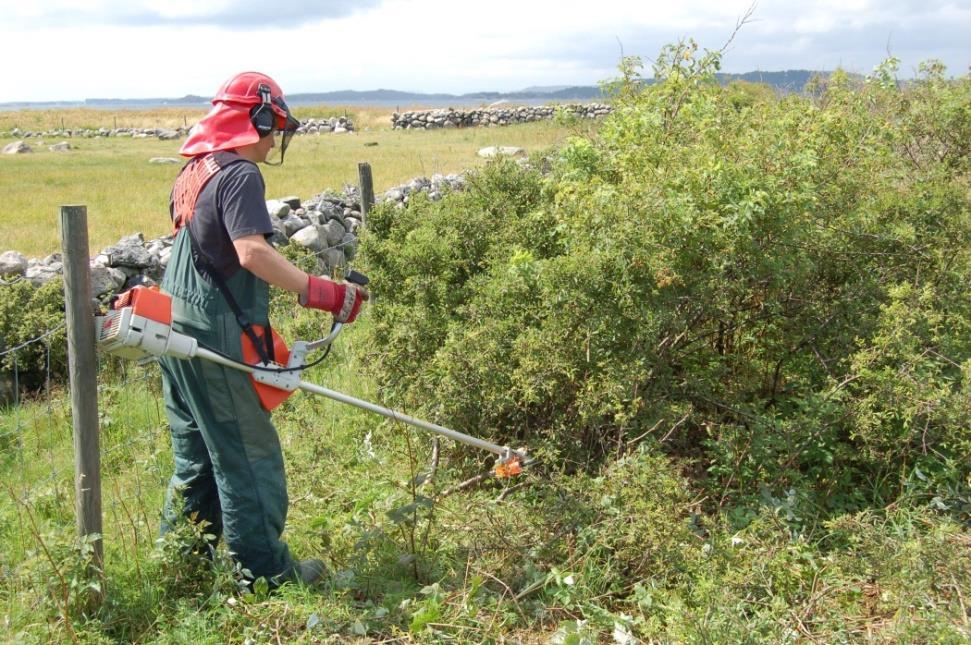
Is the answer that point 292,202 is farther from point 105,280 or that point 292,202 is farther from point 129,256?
point 105,280

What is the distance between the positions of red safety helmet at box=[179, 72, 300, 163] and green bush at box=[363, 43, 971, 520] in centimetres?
155

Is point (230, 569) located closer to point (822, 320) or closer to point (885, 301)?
point (822, 320)

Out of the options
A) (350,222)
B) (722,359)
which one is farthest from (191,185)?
(350,222)

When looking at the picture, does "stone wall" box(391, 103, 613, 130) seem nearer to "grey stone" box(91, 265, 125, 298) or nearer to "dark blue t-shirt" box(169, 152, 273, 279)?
"grey stone" box(91, 265, 125, 298)

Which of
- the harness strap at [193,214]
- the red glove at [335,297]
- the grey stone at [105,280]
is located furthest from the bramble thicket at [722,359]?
the grey stone at [105,280]

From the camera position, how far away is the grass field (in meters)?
12.2

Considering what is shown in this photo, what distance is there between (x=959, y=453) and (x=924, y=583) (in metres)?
1.15

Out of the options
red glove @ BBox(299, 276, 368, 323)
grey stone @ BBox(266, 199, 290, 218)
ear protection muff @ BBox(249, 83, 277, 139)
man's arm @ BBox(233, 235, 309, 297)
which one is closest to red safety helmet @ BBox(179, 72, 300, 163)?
ear protection muff @ BBox(249, 83, 277, 139)

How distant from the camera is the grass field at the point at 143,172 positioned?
40.1 feet

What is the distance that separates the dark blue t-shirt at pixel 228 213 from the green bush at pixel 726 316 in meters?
1.55

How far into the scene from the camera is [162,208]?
1406 cm

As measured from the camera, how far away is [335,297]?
334 centimetres

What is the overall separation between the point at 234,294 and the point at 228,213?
35 cm

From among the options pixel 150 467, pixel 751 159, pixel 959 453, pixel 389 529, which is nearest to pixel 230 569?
pixel 389 529
